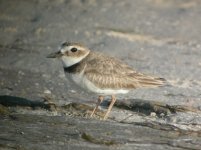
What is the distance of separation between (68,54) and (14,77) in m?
1.93

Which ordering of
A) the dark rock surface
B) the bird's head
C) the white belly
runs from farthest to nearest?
1. the bird's head
2. the white belly
3. the dark rock surface

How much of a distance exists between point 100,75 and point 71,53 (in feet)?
1.83

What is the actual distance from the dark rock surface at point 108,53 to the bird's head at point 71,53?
0.59 meters

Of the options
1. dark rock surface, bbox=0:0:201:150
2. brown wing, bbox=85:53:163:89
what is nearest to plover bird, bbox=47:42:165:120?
brown wing, bbox=85:53:163:89

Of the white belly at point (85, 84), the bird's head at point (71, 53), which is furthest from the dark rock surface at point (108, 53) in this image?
the bird's head at point (71, 53)

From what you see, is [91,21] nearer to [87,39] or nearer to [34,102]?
[87,39]

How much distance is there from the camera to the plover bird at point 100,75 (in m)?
9.66

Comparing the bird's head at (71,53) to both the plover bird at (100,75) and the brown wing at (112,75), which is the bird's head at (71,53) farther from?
the brown wing at (112,75)

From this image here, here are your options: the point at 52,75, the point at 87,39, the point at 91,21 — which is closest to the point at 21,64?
the point at 52,75

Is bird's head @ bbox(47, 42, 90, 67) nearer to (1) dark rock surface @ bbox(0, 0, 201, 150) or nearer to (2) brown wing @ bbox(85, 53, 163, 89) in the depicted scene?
(2) brown wing @ bbox(85, 53, 163, 89)

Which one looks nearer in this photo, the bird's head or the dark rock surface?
the dark rock surface

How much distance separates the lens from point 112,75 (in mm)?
9773

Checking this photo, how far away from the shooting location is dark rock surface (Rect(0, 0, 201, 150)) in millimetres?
8695

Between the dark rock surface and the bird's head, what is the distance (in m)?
0.59
